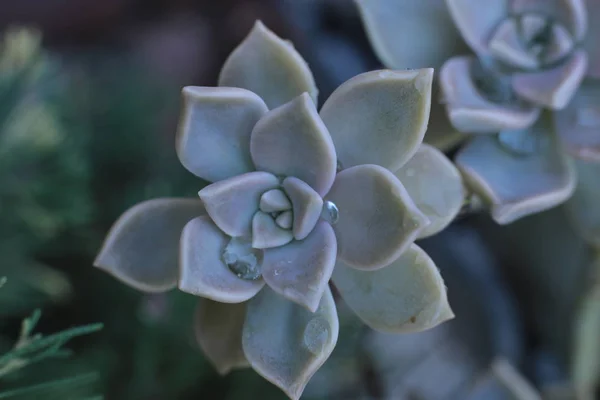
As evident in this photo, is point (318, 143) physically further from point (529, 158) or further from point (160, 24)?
point (160, 24)

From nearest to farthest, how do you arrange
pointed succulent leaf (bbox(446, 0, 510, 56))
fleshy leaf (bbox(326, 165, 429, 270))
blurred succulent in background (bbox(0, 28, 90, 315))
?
fleshy leaf (bbox(326, 165, 429, 270)) < pointed succulent leaf (bbox(446, 0, 510, 56)) < blurred succulent in background (bbox(0, 28, 90, 315))

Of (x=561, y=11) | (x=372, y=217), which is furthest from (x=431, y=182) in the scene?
(x=561, y=11)

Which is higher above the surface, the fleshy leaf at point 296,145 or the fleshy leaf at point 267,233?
the fleshy leaf at point 296,145

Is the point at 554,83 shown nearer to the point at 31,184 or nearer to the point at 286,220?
the point at 286,220

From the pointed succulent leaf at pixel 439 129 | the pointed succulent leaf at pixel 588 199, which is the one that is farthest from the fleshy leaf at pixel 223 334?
the pointed succulent leaf at pixel 588 199

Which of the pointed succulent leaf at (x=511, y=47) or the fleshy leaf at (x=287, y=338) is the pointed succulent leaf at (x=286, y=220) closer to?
the fleshy leaf at (x=287, y=338)

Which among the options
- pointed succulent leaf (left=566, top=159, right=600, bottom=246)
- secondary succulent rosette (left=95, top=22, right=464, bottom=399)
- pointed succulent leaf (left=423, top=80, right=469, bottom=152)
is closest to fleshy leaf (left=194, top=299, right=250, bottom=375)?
secondary succulent rosette (left=95, top=22, right=464, bottom=399)

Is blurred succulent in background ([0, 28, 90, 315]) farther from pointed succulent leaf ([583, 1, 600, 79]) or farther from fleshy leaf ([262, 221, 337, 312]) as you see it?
pointed succulent leaf ([583, 1, 600, 79])

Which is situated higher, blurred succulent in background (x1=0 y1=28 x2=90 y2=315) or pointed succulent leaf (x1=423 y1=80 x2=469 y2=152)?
pointed succulent leaf (x1=423 y1=80 x2=469 y2=152)
